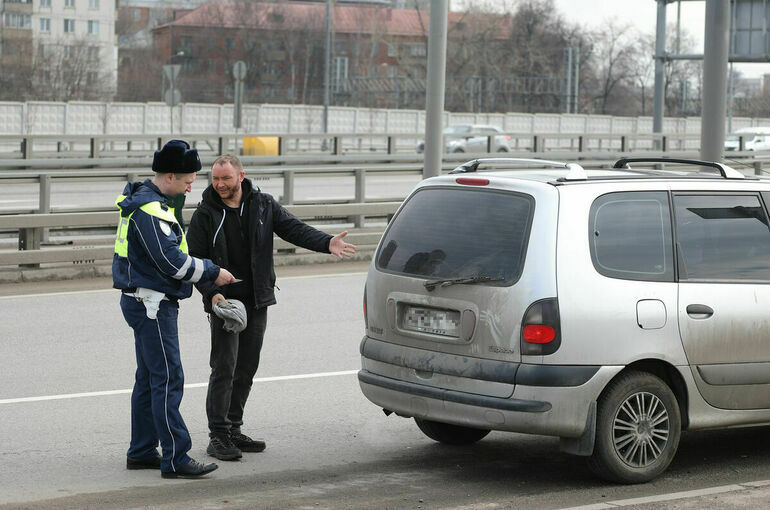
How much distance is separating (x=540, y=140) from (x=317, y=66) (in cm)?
8328

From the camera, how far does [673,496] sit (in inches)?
246

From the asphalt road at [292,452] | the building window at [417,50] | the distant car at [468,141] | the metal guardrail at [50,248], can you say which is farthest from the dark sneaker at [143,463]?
the building window at [417,50]

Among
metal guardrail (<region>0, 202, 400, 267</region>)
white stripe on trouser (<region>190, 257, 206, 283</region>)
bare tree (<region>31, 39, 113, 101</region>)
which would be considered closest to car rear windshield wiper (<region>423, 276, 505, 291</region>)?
white stripe on trouser (<region>190, 257, 206, 283</region>)

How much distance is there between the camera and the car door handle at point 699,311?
21.2ft

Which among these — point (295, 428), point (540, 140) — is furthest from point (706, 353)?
point (540, 140)

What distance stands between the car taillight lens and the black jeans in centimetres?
163

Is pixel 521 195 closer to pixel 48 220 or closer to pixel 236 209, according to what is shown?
pixel 236 209

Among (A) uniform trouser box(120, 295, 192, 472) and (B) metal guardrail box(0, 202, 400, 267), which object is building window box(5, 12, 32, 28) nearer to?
(B) metal guardrail box(0, 202, 400, 267)

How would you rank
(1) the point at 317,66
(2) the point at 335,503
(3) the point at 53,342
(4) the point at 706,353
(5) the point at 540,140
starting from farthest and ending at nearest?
(1) the point at 317,66
(5) the point at 540,140
(3) the point at 53,342
(4) the point at 706,353
(2) the point at 335,503

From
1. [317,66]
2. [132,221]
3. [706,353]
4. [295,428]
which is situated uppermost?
[317,66]

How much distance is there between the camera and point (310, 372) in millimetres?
9609

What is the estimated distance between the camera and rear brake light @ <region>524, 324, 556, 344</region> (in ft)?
20.0

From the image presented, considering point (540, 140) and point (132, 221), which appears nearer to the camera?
point (132, 221)

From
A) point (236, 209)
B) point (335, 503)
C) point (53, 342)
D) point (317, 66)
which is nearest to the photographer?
point (335, 503)
